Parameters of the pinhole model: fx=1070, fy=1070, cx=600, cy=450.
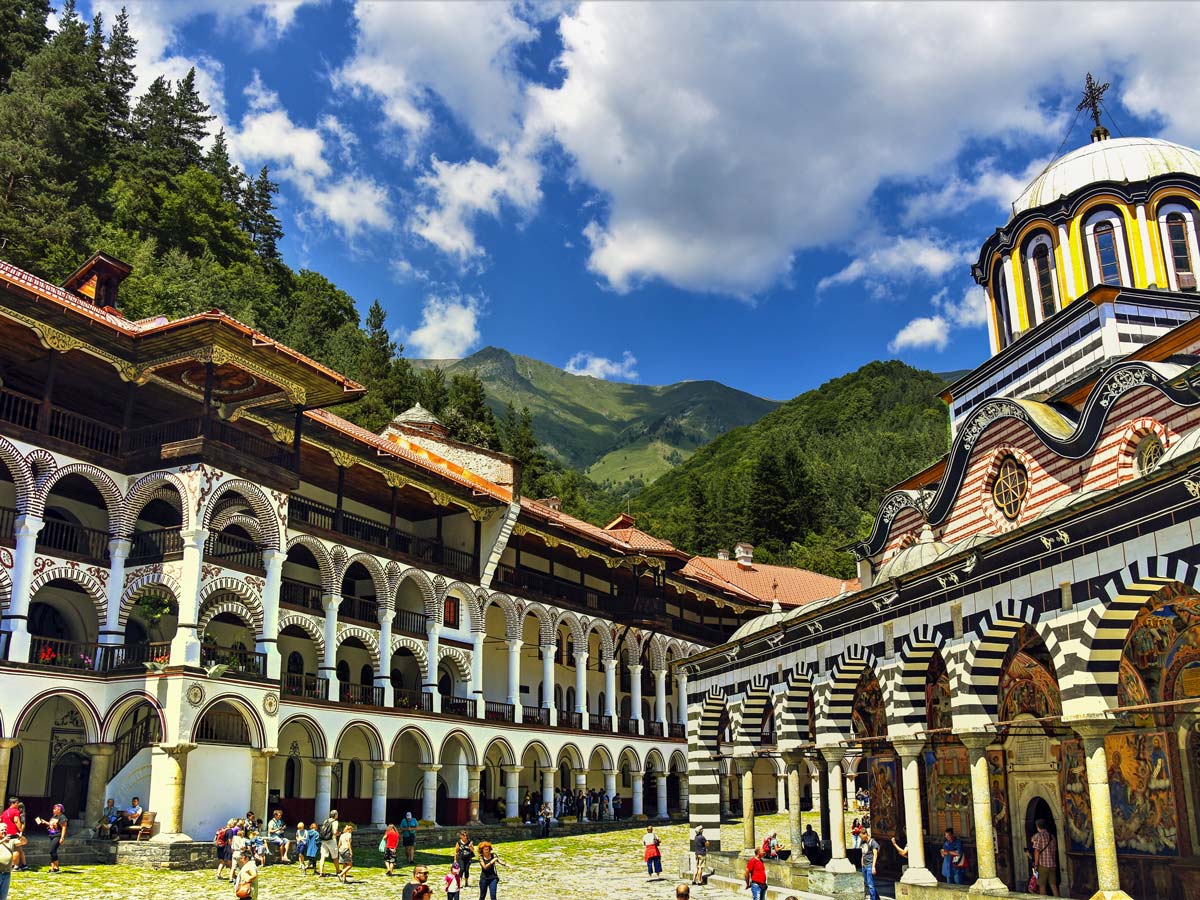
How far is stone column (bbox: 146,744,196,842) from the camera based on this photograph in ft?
64.7

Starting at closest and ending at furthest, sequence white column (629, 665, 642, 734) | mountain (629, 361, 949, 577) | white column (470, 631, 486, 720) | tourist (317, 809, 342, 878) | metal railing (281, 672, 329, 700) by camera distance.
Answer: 1. tourist (317, 809, 342, 878)
2. metal railing (281, 672, 329, 700)
3. white column (470, 631, 486, 720)
4. white column (629, 665, 642, 734)
5. mountain (629, 361, 949, 577)

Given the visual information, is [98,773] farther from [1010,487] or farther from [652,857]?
[1010,487]

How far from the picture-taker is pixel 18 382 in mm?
22500

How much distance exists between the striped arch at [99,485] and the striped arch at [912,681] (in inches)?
629

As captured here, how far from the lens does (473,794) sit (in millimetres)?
30516

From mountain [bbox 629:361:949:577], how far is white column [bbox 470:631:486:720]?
97.0 feet

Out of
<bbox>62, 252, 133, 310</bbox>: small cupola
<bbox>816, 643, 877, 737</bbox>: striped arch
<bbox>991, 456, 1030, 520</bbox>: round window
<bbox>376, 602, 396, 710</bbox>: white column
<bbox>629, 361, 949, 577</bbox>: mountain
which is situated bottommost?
<bbox>816, 643, 877, 737</bbox>: striped arch

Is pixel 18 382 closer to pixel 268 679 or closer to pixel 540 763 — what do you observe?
pixel 268 679

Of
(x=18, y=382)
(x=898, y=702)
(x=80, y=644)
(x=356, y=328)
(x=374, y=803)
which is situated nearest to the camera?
(x=898, y=702)

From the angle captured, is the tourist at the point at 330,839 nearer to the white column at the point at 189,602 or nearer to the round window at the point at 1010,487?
the white column at the point at 189,602

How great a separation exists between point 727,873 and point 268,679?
10.4 metres

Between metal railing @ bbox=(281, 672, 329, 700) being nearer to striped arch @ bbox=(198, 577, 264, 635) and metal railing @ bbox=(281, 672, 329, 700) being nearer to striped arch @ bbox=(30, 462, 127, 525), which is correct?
striped arch @ bbox=(198, 577, 264, 635)

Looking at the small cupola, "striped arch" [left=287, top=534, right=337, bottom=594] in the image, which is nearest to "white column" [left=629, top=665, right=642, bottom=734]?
"striped arch" [left=287, top=534, right=337, bottom=594]

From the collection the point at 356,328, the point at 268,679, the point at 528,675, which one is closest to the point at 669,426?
the point at 356,328
